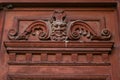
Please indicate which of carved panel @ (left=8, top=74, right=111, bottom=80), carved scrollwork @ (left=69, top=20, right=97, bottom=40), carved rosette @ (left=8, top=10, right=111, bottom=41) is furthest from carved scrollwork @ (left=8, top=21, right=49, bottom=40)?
carved panel @ (left=8, top=74, right=111, bottom=80)

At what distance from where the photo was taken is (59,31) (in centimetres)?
486

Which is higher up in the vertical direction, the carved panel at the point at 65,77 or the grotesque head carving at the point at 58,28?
the grotesque head carving at the point at 58,28

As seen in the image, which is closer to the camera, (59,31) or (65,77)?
(65,77)

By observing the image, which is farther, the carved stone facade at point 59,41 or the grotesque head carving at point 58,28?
the grotesque head carving at point 58,28

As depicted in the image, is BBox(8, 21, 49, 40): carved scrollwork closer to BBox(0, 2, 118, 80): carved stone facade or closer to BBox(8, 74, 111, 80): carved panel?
BBox(0, 2, 118, 80): carved stone facade

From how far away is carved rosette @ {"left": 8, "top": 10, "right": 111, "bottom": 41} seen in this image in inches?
191

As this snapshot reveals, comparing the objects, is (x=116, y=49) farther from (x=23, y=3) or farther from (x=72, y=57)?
(x=23, y=3)

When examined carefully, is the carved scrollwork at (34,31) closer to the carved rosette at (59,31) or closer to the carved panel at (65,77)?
the carved rosette at (59,31)

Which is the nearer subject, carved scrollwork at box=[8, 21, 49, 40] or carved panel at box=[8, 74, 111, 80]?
carved panel at box=[8, 74, 111, 80]

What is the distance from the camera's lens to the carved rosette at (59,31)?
15.9 ft

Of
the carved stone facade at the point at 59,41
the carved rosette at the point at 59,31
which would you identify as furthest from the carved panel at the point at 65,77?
the carved rosette at the point at 59,31

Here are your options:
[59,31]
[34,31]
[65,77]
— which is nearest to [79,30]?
[59,31]

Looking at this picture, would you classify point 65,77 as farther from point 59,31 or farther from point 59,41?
point 59,31

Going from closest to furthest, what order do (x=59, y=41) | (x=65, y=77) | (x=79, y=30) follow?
(x=65, y=77) → (x=59, y=41) → (x=79, y=30)
